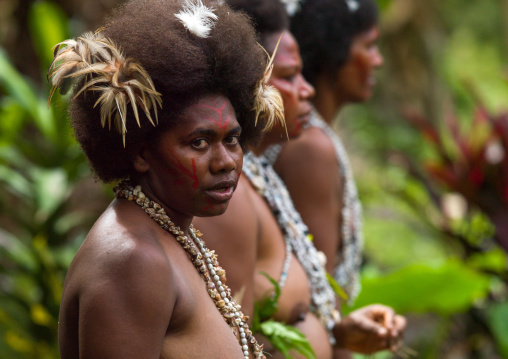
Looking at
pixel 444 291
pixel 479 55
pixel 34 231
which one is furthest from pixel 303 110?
pixel 479 55

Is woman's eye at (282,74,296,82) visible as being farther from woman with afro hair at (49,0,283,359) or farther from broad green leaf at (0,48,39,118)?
broad green leaf at (0,48,39,118)

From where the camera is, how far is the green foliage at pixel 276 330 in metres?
2.19

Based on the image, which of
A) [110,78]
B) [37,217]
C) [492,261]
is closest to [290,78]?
[110,78]

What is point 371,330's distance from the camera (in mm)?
2650

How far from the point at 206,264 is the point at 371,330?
41.7 inches

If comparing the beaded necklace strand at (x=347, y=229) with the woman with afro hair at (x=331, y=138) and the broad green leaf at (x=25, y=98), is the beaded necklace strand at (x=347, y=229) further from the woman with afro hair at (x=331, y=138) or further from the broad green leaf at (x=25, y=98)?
the broad green leaf at (x=25, y=98)

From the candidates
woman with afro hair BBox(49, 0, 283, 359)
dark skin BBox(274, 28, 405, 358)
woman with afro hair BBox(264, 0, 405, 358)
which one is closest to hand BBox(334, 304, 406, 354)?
dark skin BBox(274, 28, 405, 358)

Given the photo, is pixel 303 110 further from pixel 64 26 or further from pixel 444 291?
pixel 64 26

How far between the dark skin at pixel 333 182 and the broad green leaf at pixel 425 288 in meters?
0.57

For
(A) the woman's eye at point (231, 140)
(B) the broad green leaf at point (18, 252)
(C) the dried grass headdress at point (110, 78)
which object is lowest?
(B) the broad green leaf at point (18, 252)

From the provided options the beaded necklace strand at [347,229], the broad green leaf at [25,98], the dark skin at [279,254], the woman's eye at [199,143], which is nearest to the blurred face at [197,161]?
the woman's eye at [199,143]

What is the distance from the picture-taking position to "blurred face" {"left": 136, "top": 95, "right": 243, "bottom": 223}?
1697mm

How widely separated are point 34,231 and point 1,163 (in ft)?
1.63

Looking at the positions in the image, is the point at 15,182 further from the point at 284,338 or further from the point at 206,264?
the point at 206,264
